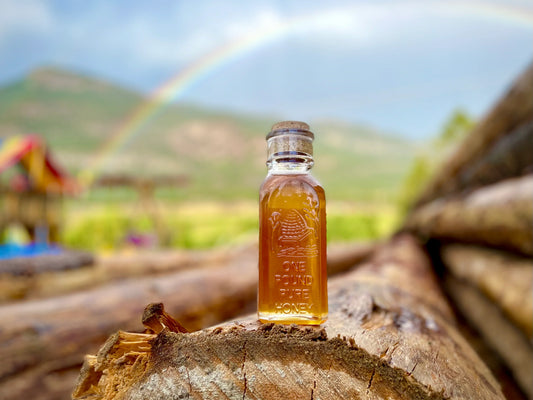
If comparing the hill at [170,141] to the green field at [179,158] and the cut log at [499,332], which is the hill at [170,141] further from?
the cut log at [499,332]

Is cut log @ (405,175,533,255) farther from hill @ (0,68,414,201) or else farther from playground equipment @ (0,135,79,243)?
hill @ (0,68,414,201)

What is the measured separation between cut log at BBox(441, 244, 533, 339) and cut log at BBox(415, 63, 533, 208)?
0.89 meters

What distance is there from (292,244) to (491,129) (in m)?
3.00

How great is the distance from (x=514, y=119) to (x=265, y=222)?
8.96ft

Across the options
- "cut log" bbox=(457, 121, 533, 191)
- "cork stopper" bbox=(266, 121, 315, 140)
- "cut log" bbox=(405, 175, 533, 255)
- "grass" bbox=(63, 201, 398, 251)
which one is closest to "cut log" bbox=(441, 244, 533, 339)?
"cut log" bbox=(405, 175, 533, 255)

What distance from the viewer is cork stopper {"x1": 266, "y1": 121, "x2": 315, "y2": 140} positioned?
928 mm

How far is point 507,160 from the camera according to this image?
9.29 ft

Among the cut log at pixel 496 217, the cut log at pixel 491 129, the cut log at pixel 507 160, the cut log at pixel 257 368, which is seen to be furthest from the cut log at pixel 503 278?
the cut log at pixel 257 368

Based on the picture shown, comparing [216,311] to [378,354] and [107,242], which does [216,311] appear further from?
[107,242]

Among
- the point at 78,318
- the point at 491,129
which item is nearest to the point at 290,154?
the point at 78,318

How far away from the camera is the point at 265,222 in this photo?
3.05 feet

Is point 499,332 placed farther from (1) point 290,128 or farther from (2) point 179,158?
(2) point 179,158

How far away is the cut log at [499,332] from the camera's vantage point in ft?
6.33

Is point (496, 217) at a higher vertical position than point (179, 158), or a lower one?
lower
